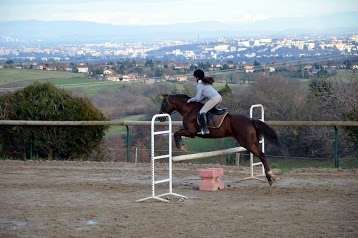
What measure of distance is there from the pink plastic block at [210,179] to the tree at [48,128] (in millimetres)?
6644

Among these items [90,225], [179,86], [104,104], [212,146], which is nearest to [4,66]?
[104,104]

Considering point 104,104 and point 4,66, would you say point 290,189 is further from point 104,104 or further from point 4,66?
point 4,66

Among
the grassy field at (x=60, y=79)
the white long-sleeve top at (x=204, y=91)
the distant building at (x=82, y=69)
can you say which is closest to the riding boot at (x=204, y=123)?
the white long-sleeve top at (x=204, y=91)

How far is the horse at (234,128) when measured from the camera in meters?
12.4

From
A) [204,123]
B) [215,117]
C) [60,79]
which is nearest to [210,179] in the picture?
[204,123]

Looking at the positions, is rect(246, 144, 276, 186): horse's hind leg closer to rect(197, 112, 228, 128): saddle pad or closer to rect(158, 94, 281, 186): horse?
rect(158, 94, 281, 186): horse

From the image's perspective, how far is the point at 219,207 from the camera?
10.5 metres

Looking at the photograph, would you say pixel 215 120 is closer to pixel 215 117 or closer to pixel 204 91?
Result: pixel 215 117

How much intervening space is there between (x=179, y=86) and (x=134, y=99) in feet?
9.86

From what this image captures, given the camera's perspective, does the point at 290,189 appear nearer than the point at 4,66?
Yes

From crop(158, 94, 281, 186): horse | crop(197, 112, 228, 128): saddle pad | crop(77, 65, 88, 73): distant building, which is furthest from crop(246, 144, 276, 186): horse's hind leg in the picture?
crop(77, 65, 88, 73): distant building

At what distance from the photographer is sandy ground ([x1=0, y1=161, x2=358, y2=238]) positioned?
8820 millimetres

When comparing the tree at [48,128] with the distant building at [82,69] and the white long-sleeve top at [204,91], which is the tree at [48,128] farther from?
the distant building at [82,69]

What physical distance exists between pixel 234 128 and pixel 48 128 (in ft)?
24.1
